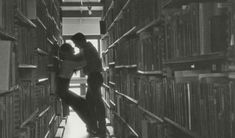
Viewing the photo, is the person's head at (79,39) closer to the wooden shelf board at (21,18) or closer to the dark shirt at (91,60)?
the dark shirt at (91,60)

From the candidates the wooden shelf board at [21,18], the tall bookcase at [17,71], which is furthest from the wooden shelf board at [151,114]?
the wooden shelf board at [21,18]

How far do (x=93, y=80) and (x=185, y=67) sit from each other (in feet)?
8.99

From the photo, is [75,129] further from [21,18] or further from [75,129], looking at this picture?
[21,18]

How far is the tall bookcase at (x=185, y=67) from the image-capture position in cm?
134

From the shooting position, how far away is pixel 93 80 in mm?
4973

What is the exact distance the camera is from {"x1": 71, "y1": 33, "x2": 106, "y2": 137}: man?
4902mm

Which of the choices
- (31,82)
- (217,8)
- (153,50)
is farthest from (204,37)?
(31,82)

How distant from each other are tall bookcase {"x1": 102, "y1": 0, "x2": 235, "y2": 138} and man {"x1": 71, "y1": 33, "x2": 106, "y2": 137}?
4.90 ft

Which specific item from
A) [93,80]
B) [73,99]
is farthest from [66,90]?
[93,80]

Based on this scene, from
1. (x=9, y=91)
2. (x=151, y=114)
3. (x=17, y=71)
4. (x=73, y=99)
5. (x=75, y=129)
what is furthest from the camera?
(x=75, y=129)

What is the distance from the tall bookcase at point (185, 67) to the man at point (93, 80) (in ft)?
4.90

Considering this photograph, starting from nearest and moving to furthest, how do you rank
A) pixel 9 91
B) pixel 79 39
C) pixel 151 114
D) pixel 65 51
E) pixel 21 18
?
pixel 9 91, pixel 21 18, pixel 151 114, pixel 79 39, pixel 65 51

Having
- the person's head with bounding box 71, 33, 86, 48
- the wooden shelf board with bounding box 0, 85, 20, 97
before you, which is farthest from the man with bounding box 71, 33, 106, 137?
the wooden shelf board with bounding box 0, 85, 20, 97

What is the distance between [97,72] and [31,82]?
2.03 m
